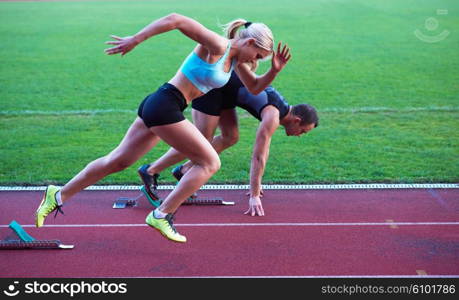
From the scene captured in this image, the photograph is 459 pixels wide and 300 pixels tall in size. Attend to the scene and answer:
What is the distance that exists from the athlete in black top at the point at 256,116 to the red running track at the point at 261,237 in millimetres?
438

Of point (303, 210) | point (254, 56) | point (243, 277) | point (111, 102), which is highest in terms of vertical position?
point (111, 102)

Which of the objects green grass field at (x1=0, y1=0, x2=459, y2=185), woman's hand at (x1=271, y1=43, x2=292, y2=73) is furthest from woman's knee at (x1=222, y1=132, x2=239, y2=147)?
woman's hand at (x1=271, y1=43, x2=292, y2=73)

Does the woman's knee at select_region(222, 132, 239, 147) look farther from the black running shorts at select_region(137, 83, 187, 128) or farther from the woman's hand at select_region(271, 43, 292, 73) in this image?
the black running shorts at select_region(137, 83, 187, 128)

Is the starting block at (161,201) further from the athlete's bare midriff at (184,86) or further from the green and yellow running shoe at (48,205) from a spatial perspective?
the athlete's bare midriff at (184,86)

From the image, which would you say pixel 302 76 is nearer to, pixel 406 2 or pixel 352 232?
pixel 352 232

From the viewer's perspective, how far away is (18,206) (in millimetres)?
7598

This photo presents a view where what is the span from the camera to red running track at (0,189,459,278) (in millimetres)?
5840

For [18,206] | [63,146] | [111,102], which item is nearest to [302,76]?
[111,102]

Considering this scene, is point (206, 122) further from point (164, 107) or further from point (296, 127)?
point (164, 107)

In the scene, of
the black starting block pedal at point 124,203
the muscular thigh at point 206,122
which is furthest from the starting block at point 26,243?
the muscular thigh at point 206,122

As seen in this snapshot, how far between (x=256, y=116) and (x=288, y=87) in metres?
6.97

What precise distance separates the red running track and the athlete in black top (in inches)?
17.2

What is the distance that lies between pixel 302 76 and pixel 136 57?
4.69m

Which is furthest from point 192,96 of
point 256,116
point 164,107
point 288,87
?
point 288,87
